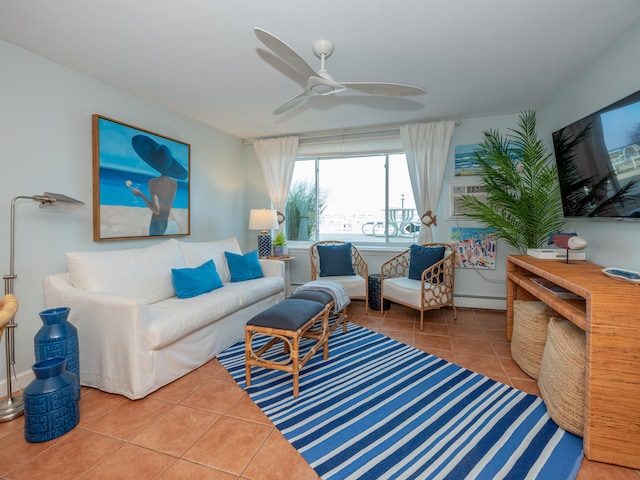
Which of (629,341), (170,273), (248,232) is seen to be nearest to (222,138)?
(248,232)

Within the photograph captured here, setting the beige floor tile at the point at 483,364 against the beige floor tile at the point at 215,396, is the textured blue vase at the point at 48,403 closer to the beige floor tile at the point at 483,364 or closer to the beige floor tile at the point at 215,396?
the beige floor tile at the point at 215,396

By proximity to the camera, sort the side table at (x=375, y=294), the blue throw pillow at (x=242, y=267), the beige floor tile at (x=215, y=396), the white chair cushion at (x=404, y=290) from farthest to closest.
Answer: the side table at (x=375, y=294) → the blue throw pillow at (x=242, y=267) → the white chair cushion at (x=404, y=290) → the beige floor tile at (x=215, y=396)

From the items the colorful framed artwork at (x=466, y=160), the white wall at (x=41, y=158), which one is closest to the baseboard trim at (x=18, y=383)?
the white wall at (x=41, y=158)

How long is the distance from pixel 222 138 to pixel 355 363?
11.6 ft

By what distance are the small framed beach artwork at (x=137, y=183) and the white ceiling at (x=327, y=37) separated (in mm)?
457

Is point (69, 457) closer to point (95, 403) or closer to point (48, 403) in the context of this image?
point (48, 403)

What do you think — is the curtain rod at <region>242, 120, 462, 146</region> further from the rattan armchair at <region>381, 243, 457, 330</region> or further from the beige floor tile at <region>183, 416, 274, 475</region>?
the beige floor tile at <region>183, 416, 274, 475</region>

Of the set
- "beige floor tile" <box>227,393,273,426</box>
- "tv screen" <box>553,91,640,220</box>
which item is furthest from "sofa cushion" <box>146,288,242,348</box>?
"tv screen" <box>553,91,640,220</box>

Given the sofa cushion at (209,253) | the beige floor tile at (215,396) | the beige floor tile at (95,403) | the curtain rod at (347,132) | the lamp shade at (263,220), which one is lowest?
the beige floor tile at (95,403)

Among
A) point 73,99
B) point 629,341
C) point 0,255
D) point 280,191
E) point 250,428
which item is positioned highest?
point 73,99

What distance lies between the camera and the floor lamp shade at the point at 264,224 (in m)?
4.25

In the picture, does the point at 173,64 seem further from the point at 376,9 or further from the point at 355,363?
the point at 355,363

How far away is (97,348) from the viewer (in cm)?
220

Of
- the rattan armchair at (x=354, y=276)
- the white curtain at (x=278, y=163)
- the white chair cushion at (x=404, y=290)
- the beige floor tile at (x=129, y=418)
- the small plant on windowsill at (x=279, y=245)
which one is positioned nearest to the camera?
the beige floor tile at (x=129, y=418)
